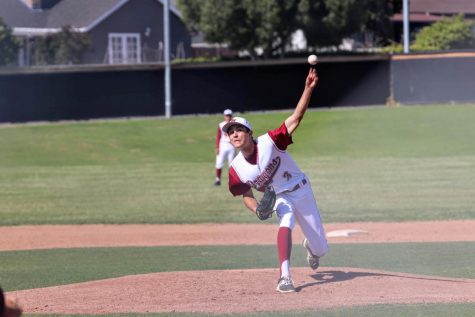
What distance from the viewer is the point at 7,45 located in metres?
38.9

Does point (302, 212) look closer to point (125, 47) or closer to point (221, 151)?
point (221, 151)

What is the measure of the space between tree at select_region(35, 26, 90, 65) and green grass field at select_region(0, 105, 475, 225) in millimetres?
9890

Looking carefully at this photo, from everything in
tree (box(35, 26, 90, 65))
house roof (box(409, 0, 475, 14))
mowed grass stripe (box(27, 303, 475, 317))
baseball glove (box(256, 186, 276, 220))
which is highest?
house roof (box(409, 0, 475, 14))

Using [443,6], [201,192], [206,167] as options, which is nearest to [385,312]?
[201,192]

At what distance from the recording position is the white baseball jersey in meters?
8.45

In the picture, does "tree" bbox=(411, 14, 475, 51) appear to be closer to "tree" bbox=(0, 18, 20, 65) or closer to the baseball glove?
"tree" bbox=(0, 18, 20, 65)

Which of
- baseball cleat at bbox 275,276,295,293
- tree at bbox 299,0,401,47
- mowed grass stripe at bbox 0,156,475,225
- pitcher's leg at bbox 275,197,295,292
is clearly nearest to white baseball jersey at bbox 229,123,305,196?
pitcher's leg at bbox 275,197,295,292

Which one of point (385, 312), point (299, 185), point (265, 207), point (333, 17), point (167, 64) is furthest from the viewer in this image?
point (333, 17)

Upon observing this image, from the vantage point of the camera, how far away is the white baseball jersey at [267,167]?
8.45 m

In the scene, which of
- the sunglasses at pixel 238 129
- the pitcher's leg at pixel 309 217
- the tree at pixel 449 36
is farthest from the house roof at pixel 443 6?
the sunglasses at pixel 238 129

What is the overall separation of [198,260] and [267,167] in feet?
13.7

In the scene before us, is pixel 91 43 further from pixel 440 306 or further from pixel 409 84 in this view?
pixel 440 306

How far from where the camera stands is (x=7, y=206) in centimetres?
1889

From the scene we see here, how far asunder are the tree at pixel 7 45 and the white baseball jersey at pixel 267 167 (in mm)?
31752
